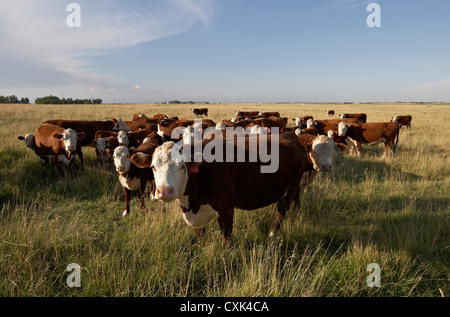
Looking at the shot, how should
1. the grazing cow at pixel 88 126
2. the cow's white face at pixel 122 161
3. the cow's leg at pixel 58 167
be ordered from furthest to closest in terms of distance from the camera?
the grazing cow at pixel 88 126
the cow's leg at pixel 58 167
the cow's white face at pixel 122 161

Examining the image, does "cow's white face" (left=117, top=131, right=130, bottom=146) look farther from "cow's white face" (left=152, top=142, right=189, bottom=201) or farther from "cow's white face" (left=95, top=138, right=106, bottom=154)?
"cow's white face" (left=152, top=142, right=189, bottom=201)

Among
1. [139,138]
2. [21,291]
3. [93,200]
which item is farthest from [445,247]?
[139,138]

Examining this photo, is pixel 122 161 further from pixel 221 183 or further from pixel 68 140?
pixel 68 140

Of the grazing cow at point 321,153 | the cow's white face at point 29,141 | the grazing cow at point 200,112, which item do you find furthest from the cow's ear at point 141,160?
the grazing cow at point 200,112

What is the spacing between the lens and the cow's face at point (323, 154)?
4.57m

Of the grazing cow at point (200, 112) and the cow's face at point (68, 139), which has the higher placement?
the grazing cow at point (200, 112)

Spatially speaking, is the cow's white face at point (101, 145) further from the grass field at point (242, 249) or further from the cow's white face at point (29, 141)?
the cow's white face at point (29, 141)

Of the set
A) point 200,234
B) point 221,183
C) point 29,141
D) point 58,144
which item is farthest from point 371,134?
point 29,141

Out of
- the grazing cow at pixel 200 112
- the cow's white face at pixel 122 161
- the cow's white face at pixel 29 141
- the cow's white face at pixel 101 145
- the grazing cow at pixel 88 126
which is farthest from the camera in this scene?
the grazing cow at pixel 200 112

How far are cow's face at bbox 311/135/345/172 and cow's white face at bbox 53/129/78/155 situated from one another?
6248 millimetres

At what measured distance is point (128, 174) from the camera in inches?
202

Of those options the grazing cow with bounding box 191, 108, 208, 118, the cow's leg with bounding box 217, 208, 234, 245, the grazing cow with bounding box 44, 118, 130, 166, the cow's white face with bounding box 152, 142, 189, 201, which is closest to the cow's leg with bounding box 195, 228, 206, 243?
the cow's leg with bounding box 217, 208, 234, 245

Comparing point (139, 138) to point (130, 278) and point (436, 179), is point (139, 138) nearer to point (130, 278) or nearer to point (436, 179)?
point (130, 278)

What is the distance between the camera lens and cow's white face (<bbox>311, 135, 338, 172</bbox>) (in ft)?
15.0
